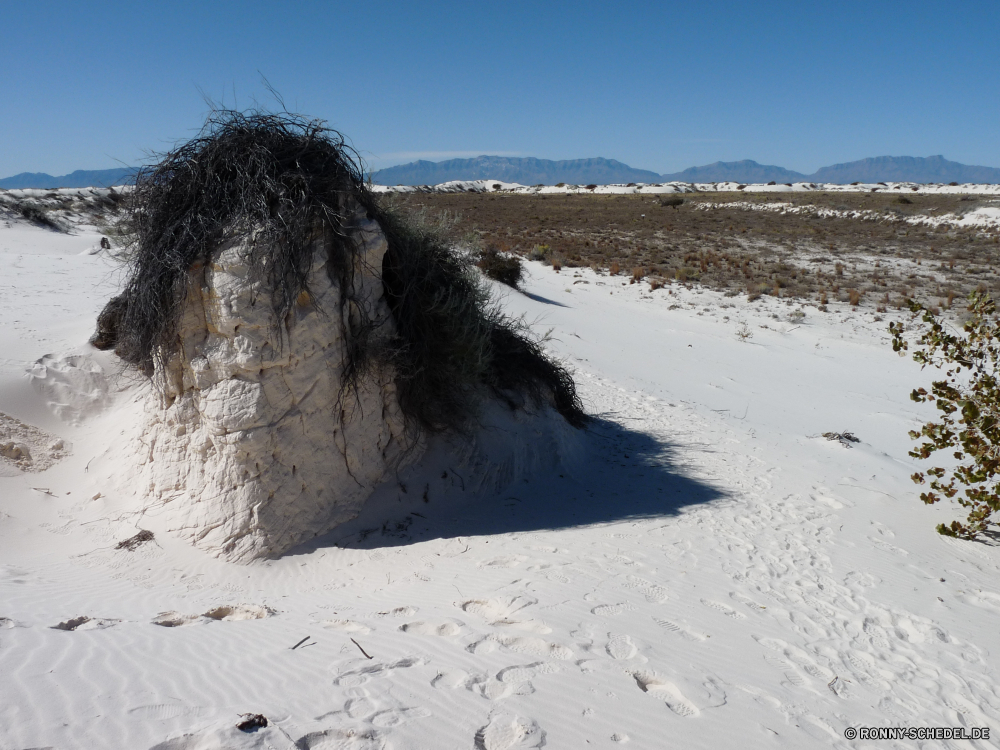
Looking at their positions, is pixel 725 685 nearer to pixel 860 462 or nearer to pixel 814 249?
pixel 860 462

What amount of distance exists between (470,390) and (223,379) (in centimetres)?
247

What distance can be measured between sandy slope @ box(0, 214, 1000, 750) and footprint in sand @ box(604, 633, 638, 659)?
15mm

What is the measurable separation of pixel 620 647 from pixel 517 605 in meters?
0.74

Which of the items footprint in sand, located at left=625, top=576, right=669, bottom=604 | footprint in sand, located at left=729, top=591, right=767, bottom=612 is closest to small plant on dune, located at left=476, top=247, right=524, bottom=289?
footprint in sand, located at left=625, top=576, right=669, bottom=604

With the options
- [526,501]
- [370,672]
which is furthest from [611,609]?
[526,501]

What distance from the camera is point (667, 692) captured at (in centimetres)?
329

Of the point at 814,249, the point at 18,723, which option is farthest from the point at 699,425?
the point at 814,249

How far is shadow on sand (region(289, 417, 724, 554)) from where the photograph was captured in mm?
5500

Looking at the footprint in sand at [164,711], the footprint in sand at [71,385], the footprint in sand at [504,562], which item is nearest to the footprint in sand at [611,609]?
the footprint in sand at [504,562]

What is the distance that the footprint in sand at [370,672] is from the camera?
121 inches

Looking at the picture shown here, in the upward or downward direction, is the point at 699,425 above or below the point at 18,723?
below

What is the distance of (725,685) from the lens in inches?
134

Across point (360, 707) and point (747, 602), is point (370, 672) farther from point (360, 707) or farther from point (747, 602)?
point (747, 602)

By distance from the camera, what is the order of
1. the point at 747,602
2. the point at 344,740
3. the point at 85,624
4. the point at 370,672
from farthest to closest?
the point at 747,602 < the point at 85,624 < the point at 370,672 < the point at 344,740
